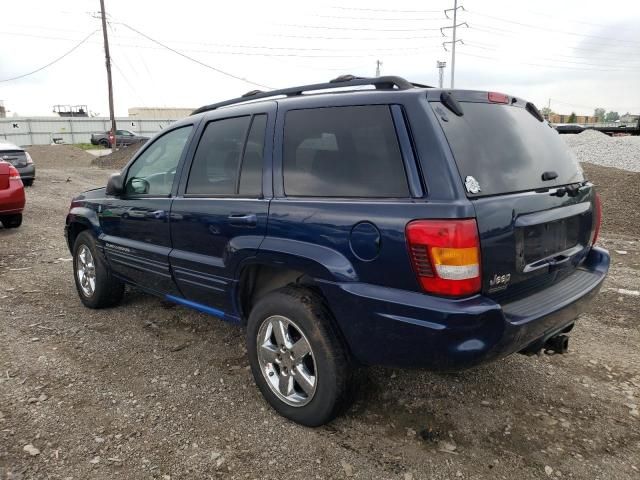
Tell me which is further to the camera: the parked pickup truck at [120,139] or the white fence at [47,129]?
the white fence at [47,129]

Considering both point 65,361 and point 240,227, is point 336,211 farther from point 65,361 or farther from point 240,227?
point 65,361

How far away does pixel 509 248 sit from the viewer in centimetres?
229

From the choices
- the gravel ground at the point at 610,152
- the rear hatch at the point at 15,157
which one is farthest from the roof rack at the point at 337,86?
the gravel ground at the point at 610,152

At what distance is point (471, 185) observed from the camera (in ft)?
7.41

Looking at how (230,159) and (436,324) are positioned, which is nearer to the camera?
(436,324)

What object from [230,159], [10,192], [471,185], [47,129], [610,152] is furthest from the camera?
[47,129]

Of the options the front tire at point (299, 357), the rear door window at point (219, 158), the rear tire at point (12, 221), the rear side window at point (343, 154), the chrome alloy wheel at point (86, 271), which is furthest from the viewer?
the rear tire at point (12, 221)

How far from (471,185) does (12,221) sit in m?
8.81

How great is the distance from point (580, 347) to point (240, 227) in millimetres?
2707

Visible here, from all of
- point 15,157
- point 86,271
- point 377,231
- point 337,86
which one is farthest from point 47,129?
point 377,231

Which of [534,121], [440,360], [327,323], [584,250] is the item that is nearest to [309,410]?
[327,323]

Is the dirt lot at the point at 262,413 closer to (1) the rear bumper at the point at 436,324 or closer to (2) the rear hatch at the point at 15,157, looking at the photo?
(1) the rear bumper at the point at 436,324

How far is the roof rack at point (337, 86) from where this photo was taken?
2582 millimetres

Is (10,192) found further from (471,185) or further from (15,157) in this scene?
(471,185)
